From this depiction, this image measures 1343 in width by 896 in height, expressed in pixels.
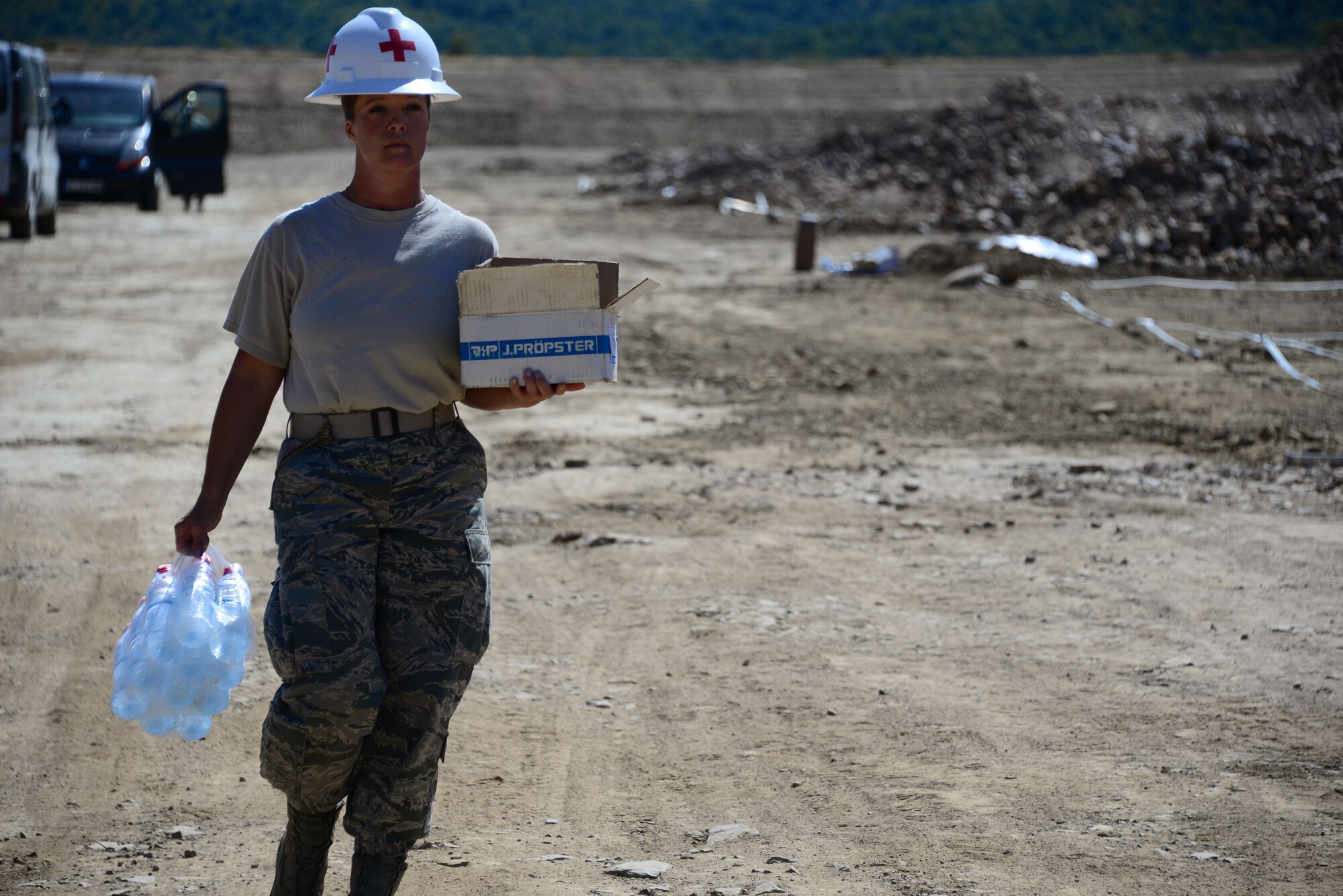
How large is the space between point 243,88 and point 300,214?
43.3 m

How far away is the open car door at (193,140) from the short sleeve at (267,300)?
1868 cm

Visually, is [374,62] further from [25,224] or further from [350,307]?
[25,224]

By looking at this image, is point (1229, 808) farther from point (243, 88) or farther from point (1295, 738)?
point (243, 88)

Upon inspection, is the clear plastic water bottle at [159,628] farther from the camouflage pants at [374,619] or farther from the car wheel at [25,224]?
the car wheel at [25,224]

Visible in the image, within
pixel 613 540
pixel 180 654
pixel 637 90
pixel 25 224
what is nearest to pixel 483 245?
pixel 180 654

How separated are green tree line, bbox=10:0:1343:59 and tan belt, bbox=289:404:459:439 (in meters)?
74.6

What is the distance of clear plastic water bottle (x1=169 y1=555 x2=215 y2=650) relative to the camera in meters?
2.89

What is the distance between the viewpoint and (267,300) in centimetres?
279

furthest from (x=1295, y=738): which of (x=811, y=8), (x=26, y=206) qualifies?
(x=811, y=8)

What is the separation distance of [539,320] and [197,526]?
0.88m

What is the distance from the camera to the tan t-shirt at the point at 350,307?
2760mm

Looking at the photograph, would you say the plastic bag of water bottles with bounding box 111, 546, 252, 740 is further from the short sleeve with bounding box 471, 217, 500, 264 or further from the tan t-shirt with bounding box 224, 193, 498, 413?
the short sleeve with bounding box 471, 217, 500, 264

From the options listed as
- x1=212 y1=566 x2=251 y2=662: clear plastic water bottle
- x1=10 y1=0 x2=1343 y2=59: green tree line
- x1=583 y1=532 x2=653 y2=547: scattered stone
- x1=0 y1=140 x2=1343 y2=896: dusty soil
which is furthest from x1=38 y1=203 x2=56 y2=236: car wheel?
x1=10 y1=0 x2=1343 y2=59: green tree line

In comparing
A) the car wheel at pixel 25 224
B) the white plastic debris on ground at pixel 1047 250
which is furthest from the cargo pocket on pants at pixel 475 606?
the car wheel at pixel 25 224
